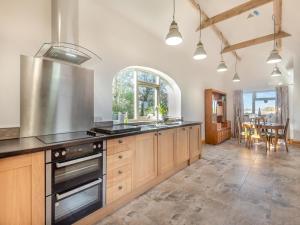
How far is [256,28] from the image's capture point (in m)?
4.81

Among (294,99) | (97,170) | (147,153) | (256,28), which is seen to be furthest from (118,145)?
(294,99)

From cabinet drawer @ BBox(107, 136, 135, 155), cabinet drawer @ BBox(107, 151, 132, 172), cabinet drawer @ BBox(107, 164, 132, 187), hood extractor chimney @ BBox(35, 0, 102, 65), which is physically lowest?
cabinet drawer @ BBox(107, 164, 132, 187)

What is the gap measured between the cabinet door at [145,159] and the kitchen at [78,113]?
0.04 ft

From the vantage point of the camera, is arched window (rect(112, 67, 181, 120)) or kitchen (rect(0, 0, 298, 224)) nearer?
kitchen (rect(0, 0, 298, 224))

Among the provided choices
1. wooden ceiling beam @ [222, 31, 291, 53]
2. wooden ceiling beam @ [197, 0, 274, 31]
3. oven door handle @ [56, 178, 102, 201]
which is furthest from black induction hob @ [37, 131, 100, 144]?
wooden ceiling beam @ [222, 31, 291, 53]

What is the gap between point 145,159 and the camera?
2412 mm

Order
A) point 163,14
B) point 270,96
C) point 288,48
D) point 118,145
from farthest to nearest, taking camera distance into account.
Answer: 1. point 270,96
2. point 288,48
3. point 163,14
4. point 118,145

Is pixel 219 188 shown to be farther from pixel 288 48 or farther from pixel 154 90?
pixel 288 48

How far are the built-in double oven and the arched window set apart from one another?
1.33 meters

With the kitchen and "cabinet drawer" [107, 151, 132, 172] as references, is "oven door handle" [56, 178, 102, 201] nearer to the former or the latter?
the kitchen

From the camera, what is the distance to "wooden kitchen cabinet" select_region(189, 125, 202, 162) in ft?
11.7

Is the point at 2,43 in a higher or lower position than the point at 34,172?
higher

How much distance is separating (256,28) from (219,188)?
4654 mm

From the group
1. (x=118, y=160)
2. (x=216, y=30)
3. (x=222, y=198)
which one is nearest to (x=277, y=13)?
(x=216, y=30)
